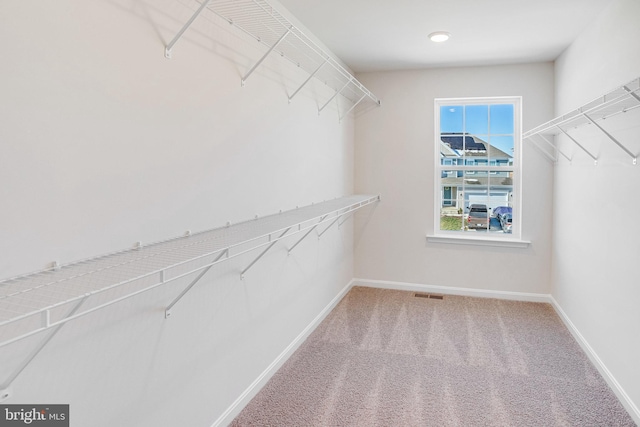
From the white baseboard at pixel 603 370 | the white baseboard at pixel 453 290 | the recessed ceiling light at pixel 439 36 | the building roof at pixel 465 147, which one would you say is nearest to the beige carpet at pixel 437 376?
the white baseboard at pixel 603 370

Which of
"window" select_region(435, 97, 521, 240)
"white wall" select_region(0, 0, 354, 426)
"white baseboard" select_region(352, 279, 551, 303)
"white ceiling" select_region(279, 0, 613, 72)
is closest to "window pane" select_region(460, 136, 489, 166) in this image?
"window" select_region(435, 97, 521, 240)

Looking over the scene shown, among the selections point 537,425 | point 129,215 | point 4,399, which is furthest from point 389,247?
point 4,399

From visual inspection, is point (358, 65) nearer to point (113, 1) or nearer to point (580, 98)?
point (580, 98)

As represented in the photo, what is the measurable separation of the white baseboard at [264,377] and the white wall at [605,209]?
6.04 ft

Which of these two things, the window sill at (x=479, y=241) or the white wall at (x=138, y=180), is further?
the window sill at (x=479, y=241)

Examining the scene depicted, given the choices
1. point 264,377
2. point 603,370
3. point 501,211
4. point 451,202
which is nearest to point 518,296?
point 501,211

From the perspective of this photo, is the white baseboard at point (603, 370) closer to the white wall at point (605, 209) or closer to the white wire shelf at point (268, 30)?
the white wall at point (605, 209)

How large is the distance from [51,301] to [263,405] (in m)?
1.52

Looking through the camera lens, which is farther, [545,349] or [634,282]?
[545,349]

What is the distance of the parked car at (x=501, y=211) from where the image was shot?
395cm

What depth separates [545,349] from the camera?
2.80 metres

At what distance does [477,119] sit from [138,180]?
3.44 meters

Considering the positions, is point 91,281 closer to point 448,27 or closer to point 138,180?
point 138,180

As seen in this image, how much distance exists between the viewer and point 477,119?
3961mm
